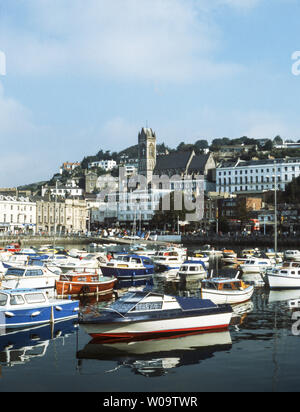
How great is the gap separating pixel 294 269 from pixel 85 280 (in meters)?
17.4

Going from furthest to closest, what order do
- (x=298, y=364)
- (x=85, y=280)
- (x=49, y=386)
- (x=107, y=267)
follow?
(x=107, y=267), (x=85, y=280), (x=298, y=364), (x=49, y=386)

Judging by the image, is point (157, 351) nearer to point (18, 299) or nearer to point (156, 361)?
point (156, 361)

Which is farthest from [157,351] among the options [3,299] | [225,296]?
[225,296]

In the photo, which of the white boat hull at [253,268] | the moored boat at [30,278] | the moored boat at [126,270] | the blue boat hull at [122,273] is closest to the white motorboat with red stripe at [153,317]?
the moored boat at [30,278]

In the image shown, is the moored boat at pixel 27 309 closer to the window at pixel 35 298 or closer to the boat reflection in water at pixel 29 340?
the window at pixel 35 298

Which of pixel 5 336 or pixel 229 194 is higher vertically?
pixel 229 194

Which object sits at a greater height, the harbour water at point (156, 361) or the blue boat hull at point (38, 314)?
the blue boat hull at point (38, 314)

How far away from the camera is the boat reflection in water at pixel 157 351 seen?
19547 millimetres

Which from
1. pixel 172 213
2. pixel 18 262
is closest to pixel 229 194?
pixel 172 213

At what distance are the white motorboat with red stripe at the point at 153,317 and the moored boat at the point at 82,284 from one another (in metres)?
12.0

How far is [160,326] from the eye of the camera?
23.3 meters

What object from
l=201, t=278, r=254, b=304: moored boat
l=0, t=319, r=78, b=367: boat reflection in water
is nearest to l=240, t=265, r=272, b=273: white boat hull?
l=201, t=278, r=254, b=304: moored boat

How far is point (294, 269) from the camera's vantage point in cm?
4041
